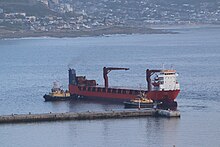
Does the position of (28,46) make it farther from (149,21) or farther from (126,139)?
(126,139)

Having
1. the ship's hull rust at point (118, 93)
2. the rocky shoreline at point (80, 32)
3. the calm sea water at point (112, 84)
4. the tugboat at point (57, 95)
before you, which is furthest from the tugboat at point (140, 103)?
the rocky shoreline at point (80, 32)

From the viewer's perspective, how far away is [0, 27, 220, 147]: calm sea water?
149 ft

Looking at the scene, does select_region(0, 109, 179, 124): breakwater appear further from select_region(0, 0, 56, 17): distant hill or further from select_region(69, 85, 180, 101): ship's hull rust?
select_region(0, 0, 56, 17): distant hill

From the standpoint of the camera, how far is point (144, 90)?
56750 mm

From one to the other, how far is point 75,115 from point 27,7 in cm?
12002

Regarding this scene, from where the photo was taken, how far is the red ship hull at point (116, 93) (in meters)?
55.4

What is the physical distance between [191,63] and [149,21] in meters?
100

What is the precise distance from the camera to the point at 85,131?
47125mm

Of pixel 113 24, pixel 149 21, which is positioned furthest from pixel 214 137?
pixel 149 21

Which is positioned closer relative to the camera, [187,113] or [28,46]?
[187,113]

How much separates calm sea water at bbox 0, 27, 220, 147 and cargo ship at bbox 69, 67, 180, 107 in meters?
0.99

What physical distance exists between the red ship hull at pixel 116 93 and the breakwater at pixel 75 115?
3920 mm

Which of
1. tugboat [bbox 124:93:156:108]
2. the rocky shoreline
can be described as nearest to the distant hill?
the rocky shoreline

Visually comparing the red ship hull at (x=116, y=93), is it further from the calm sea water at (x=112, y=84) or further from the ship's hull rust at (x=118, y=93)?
the calm sea water at (x=112, y=84)
